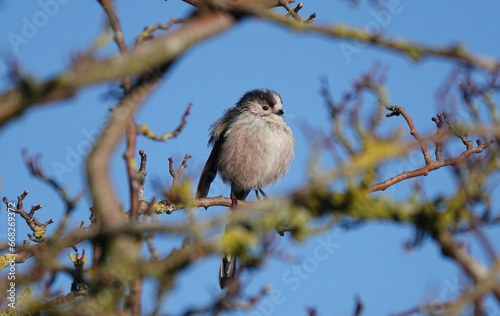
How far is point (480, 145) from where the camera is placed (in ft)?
13.2

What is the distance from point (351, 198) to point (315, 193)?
27 centimetres

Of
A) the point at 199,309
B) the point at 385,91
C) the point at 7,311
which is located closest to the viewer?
the point at 199,309

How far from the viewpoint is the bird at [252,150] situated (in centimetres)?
675

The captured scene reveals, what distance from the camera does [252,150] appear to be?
6.76 m

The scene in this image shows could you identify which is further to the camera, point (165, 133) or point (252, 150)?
point (252, 150)

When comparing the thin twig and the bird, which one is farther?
the bird

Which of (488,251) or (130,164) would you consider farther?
(130,164)

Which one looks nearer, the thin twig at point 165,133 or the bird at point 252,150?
the thin twig at point 165,133

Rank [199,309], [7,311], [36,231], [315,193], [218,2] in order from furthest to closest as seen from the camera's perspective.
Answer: [36,231] < [7,311] < [199,309] < [218,2] < [315,193]

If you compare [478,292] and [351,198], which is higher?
[351,198]

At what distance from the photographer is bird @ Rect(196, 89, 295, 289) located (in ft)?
22.1

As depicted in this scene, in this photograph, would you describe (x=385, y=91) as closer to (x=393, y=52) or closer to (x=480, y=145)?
(x=393, y=52)

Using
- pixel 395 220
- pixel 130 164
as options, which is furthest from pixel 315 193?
pixel 130 164

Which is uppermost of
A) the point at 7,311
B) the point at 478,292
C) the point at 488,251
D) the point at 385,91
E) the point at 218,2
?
the point at 218,2
